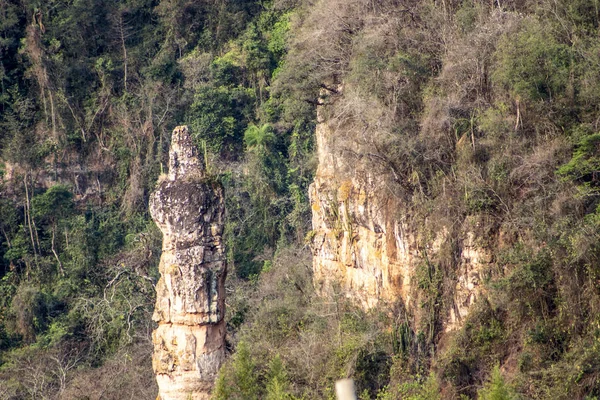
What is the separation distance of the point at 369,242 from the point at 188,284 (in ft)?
13.4

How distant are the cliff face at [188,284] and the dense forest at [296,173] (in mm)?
538

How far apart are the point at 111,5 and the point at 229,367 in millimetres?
17598

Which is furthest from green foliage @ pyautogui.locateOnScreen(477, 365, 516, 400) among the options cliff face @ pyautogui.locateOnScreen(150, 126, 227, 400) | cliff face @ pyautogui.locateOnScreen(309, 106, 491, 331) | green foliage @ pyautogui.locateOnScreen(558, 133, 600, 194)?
cliff face @ pyautogui.locateOnScreen(150, 126, 227, 400)

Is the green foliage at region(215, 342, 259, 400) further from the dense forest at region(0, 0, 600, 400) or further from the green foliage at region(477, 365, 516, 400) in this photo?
the green foliage at region(477, 365, 516, 400)

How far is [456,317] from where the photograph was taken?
1877 centimetres

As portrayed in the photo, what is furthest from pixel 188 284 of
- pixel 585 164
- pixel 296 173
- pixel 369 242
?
pixel 296 173

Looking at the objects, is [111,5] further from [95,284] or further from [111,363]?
[111,363]

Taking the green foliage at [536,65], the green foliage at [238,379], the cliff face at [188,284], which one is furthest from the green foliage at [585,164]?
the green foliage at [238,379]

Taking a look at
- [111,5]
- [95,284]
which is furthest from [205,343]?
[111,5]

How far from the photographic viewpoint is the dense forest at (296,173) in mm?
17672

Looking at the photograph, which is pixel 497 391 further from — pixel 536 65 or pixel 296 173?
pixel 296 173

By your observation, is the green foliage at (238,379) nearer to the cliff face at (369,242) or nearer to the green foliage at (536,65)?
the cliff face at (369,242)

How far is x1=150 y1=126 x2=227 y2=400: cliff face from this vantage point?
1748 centimetres

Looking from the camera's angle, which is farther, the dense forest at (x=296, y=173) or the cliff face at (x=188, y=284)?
the dense forest at (x=296, y=173)
